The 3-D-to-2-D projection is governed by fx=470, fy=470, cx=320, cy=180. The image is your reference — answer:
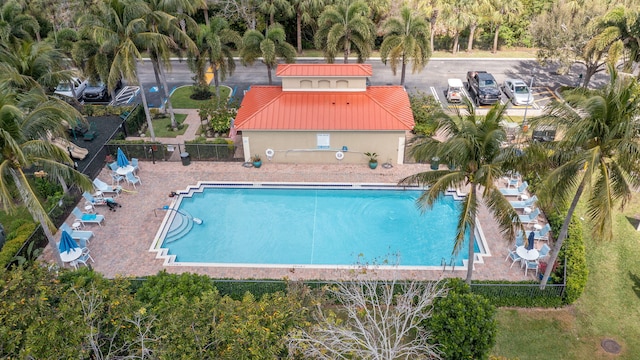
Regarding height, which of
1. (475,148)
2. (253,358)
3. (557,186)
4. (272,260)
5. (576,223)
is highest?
(475,148)

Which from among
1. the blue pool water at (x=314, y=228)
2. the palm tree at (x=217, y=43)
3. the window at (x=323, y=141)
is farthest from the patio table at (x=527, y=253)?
A: the palm tree at (x=217, y=43)

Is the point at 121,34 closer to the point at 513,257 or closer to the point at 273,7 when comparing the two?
the point at 273,7

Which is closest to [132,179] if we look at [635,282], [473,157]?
[473,157]

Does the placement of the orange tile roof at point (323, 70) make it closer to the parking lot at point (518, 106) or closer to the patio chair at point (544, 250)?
the parking lot at point (518, 106)

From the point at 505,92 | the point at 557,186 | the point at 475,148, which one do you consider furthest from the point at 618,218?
the point at 505,92

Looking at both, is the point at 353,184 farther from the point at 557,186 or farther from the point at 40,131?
the point at 40,131
